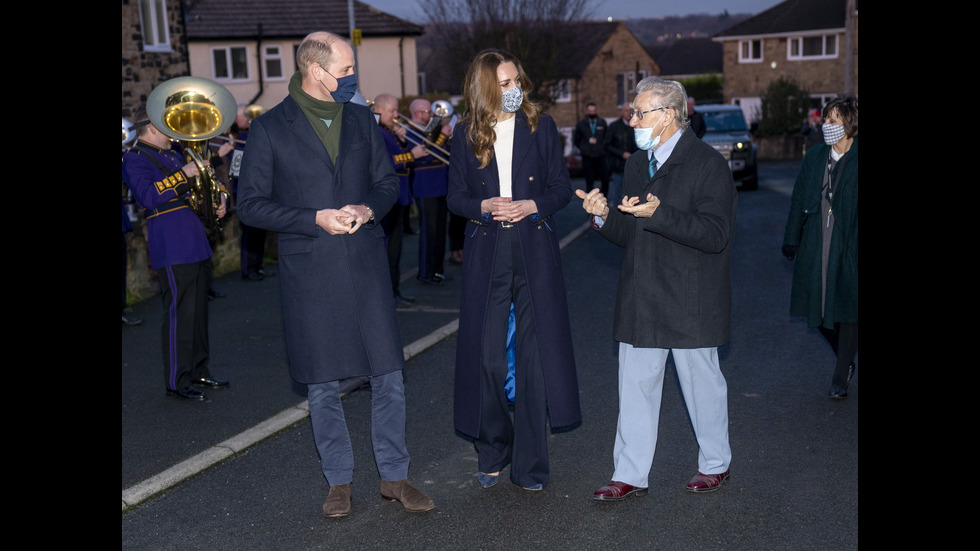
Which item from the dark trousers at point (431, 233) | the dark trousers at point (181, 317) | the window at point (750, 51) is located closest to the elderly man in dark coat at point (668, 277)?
the dark trousers at point (181, 317)

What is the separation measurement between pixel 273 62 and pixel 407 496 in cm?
4619

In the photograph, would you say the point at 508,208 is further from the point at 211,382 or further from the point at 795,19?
the point at 795,19

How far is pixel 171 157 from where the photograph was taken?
7.00 m

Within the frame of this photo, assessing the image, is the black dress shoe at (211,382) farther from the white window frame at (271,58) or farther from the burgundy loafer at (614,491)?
the white window frame at (271,58)

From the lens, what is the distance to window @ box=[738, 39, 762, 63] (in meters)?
63.8

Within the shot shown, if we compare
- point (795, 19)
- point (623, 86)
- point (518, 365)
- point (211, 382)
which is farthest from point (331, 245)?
point (623, 86)

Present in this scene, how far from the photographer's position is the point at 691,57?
318ft

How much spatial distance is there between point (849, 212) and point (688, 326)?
2312 millimetres

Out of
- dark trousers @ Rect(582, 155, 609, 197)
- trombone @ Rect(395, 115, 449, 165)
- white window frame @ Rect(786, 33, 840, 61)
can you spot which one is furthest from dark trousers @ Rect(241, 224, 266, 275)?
white window frame @ Rect(786, 33, 840, 61)

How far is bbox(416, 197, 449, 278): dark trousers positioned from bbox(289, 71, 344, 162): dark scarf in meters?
6.69

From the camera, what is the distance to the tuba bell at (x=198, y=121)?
687 cm

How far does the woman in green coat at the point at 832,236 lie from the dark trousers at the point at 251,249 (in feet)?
24.5
